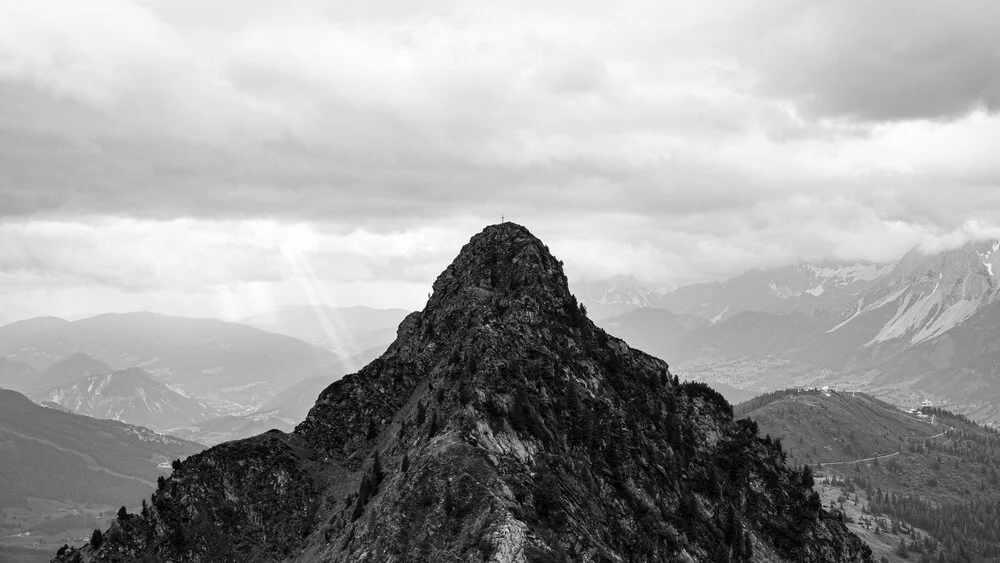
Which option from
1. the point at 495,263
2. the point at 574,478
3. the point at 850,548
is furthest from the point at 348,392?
the point at 850,548

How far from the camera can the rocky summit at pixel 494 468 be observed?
11288 cm

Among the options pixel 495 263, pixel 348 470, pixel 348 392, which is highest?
pixel 495 263

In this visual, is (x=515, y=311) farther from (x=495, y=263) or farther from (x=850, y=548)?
(x=850, y=548)

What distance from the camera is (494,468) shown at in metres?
115

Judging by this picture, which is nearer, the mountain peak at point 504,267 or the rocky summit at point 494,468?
the rocky summit at point 494,468

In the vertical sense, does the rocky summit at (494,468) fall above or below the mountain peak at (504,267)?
below

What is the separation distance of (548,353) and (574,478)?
3419 centimetres

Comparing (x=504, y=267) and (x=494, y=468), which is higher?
(x=504, y=267)

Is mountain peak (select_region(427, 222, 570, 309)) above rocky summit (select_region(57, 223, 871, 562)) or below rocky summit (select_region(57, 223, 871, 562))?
above

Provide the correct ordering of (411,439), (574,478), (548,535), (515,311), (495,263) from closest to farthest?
(548,535) < (574,478) < (411,439) < (515,311) < (495,263)

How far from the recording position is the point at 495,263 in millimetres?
190125

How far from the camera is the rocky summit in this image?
113 m

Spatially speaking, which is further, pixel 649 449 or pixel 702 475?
pixel 702 475

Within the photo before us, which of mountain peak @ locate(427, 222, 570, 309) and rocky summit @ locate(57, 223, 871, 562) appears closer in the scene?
rocky summit @ locate(57, 223, 871, 562)
